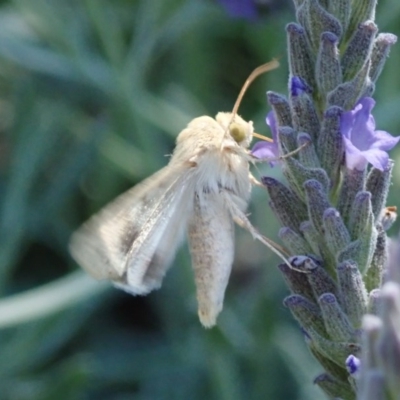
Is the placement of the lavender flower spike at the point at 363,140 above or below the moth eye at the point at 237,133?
above

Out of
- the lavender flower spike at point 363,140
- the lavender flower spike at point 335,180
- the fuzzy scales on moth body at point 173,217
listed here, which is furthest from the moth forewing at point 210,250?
the lavender flower spike at point 363,140

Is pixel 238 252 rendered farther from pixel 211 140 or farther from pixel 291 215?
pixel 291 215

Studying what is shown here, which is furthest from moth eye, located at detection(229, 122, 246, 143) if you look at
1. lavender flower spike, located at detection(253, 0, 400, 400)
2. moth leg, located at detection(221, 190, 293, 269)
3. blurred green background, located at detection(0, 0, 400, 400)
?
blurred green background, located at detection(0, 0, 400, 400)

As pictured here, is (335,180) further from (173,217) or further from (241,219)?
(173,217)

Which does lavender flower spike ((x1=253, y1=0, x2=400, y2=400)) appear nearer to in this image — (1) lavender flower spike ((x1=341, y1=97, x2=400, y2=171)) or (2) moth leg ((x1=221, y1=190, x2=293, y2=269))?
(1) lavender flower spike ((x1=341, y1=97, x2=400, y2=171))

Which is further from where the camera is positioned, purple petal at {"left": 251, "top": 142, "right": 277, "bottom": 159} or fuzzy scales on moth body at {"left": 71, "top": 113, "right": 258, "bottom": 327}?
fuzzy scales on moth body at {"left": 71, "top": 113, "right": 258, "bottom": 327}

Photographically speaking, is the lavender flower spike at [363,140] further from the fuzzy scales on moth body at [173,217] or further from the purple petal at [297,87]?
the fuzzy scales on moth body at [173,217]
